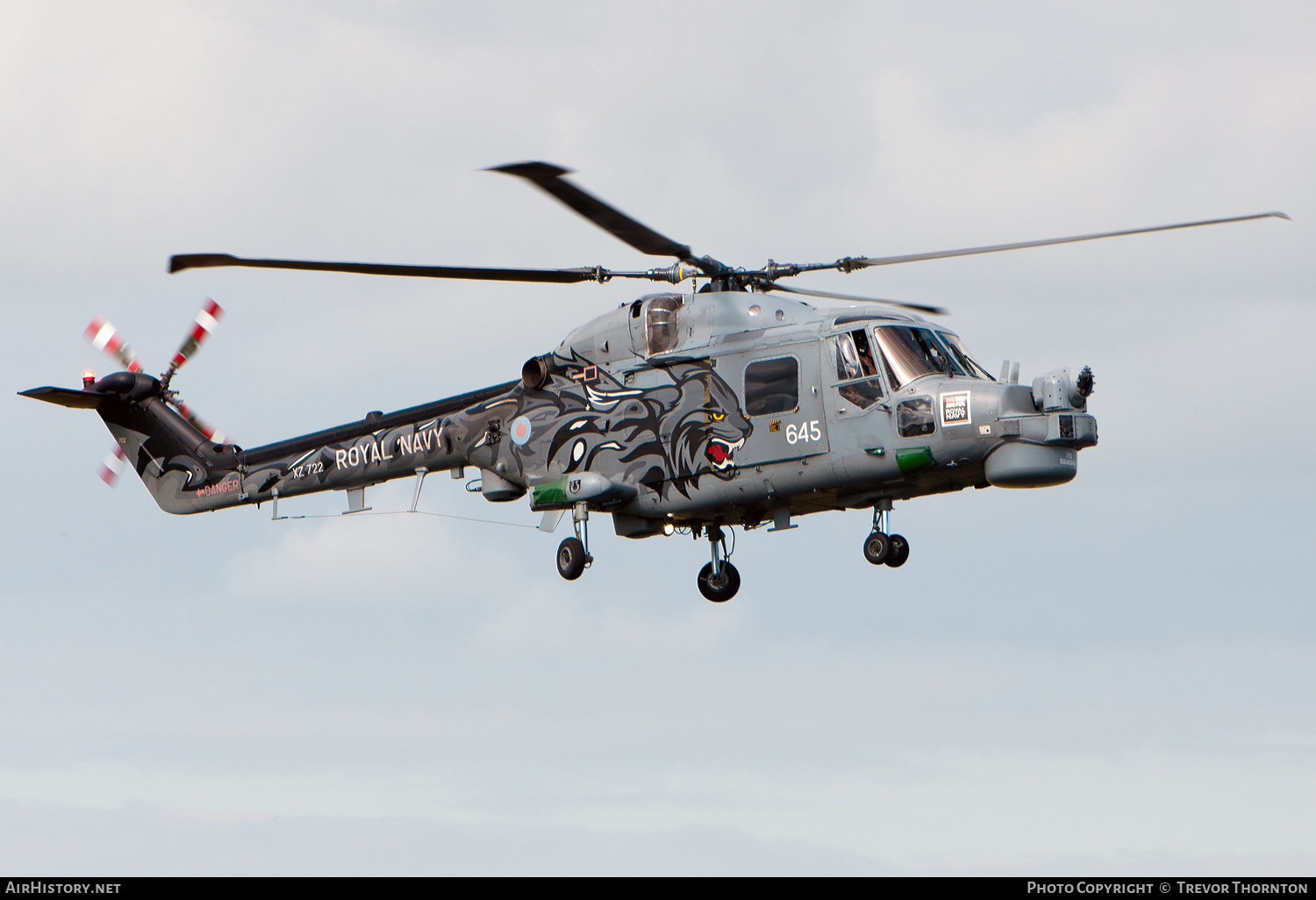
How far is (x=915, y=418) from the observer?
2275 cm

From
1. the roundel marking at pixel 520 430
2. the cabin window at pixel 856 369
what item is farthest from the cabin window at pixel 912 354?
the roundel marking at pixel 520 430

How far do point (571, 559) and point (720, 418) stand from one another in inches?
139

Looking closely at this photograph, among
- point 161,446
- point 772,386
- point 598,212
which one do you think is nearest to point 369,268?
point 598,212

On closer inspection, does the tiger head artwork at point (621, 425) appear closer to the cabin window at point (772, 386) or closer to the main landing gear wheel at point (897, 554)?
the cabin window at point (772, 386)

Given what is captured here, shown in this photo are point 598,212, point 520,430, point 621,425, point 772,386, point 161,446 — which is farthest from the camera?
point 161,446

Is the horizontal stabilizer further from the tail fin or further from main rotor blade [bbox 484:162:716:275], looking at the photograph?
main rotor blade [bbox 484:162:716:275]

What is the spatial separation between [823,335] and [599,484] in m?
4.28

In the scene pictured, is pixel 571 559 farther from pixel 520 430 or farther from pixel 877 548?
pixel 877 548

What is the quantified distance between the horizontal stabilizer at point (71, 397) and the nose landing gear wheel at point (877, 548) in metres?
17.1

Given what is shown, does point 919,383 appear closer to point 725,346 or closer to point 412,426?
point 725,346

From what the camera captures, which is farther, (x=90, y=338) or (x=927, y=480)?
(x=90, y=338)

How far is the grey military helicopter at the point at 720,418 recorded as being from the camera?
73.6 ft
